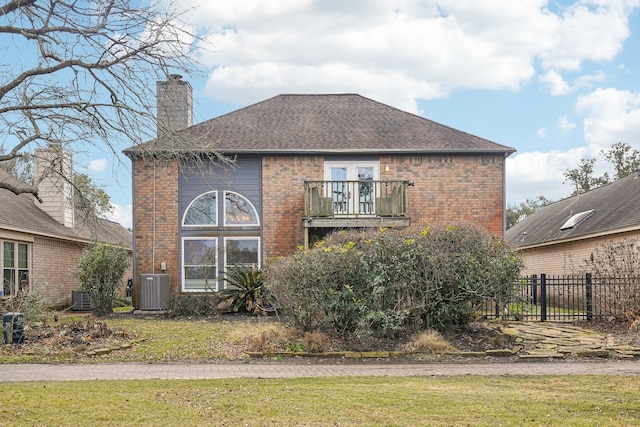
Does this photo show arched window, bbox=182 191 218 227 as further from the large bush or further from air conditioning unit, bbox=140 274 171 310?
the large bush

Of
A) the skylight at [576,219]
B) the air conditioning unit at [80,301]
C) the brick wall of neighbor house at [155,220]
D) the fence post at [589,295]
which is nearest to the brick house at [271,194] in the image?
the brick wall of neighbor house at [155,220]

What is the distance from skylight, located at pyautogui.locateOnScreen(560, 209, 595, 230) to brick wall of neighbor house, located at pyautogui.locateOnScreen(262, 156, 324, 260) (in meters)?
10.7

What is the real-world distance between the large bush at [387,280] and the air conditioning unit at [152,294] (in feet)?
29.4

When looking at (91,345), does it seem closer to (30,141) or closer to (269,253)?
(30,141)

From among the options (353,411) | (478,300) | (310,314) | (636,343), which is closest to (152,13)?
(310,314)

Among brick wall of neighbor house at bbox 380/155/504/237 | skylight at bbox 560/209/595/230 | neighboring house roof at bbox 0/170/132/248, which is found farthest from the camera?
skylight at bbox 560/209/595/230

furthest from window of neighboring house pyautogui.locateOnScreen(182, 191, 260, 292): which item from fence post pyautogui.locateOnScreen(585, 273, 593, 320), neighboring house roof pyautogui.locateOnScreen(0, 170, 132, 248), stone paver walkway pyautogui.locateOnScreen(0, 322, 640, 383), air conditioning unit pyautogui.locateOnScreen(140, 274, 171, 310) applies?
stone paver walkway pyautogui.locateOnScreen(0, 322, 640, 383)

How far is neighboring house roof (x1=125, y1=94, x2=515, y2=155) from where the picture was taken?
71.9ft

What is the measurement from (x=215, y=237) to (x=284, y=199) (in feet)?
8.45

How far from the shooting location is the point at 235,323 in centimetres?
1780

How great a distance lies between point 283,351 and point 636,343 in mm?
7081

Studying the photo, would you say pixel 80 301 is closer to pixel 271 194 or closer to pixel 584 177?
pixel 271 194

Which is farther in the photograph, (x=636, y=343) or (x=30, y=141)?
(x=636, y=343)

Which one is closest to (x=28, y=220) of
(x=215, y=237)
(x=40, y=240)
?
(x=40, y=240)
